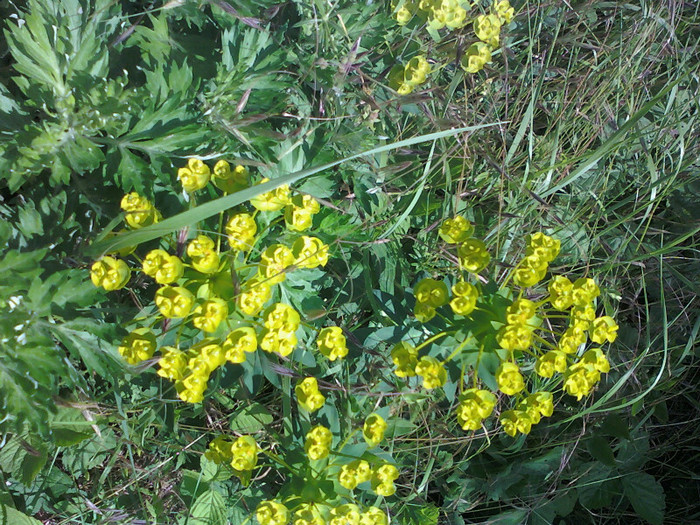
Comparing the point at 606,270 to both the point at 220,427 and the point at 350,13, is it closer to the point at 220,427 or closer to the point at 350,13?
the point at 350,13

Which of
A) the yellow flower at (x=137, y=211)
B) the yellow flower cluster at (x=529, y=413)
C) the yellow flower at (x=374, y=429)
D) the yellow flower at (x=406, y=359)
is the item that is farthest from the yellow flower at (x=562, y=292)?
the yellow flower at (x=137, y=211)

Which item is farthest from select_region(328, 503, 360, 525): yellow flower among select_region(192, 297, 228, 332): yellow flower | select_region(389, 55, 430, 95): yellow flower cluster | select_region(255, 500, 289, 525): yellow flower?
select_region(389, 55, 430, 95): yellow flower cluster

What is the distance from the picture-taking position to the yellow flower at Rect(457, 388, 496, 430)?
150 centimetres

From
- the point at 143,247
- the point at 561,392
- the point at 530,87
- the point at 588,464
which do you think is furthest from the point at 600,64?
the point at 143,247

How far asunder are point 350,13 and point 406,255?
2.43ft

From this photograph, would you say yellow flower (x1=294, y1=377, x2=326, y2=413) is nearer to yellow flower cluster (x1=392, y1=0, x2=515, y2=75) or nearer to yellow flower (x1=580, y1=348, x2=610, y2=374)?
yellow flower (x1=580, y1=348, x2=610, y2=374)

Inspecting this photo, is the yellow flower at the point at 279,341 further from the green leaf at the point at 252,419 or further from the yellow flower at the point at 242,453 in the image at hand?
the green leaf at the point at 252,419

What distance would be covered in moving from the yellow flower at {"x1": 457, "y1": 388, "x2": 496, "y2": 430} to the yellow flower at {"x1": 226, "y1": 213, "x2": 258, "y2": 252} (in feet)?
2.09

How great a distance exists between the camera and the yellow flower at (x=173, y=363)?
1.34 metres

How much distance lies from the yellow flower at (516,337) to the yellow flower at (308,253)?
18.0 inches

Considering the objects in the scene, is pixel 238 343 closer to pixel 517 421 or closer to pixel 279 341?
pixel 279 341

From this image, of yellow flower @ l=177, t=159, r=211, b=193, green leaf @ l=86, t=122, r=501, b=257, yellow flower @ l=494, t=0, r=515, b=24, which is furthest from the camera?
yellow flower @ l=494, t=0, r=515, b=24

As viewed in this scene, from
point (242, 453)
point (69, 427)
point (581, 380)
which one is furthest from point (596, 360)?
point (69, 427)

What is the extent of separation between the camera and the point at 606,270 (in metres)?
2.08
